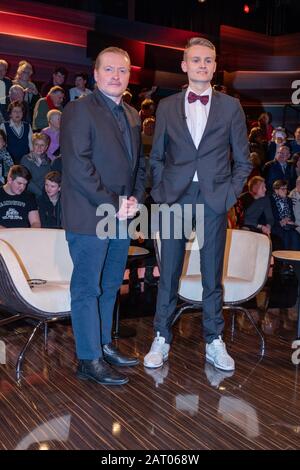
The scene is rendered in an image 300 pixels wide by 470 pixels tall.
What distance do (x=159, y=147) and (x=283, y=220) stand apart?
3579 millimetres

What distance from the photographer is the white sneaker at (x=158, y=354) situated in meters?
3.12

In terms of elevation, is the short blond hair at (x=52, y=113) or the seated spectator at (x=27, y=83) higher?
the seated spectator at (x=27, y=83)

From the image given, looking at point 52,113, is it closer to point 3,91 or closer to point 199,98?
point 3,91

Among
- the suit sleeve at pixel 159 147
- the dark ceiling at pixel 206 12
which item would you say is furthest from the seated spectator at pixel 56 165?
the dark ceiling at pixel 206 12

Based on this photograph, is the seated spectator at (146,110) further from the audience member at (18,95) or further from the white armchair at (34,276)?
the white armchair at (34,276)

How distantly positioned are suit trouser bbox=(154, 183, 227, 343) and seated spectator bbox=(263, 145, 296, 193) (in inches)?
178

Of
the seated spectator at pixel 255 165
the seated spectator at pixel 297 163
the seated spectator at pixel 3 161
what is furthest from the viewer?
the seated spectator at pixel 255 165

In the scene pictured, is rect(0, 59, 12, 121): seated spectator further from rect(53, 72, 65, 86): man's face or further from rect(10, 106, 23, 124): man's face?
rect(53, 72, 65, 86): man's face

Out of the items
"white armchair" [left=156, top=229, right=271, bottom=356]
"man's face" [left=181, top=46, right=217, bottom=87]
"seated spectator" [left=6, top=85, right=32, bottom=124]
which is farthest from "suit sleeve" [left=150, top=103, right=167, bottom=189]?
"seated spectator" [left=6, top=85, right=32, bottom=124]

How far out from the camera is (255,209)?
6.30m

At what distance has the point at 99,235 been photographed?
9.23 ft

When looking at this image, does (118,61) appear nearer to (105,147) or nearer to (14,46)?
(105,147)

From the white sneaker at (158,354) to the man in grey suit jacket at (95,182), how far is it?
252 millimetres
